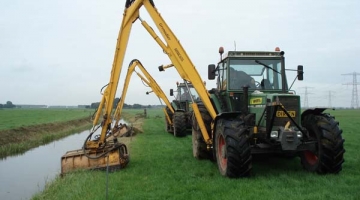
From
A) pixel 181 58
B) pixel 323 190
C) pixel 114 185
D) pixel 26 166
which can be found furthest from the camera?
pixel 26 166

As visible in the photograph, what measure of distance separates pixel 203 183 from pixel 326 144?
2.72 m

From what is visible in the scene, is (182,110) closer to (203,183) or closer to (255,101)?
(255,101)

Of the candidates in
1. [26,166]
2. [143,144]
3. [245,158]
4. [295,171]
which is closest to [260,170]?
[295,171]

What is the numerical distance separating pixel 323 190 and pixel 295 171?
1.90 meters

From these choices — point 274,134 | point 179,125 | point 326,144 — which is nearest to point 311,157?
point 326,144

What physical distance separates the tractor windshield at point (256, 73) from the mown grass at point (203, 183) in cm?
206

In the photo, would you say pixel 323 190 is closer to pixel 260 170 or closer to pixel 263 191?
pixel 263 191

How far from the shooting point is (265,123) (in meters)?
8.23

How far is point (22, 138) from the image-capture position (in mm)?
Result: 20578

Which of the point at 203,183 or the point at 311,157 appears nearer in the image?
the point at 203,183

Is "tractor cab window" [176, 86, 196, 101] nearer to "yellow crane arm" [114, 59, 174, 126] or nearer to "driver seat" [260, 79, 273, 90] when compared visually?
"yellow crane arm" [114, 59, 174, 126]

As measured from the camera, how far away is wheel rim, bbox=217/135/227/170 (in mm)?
8456

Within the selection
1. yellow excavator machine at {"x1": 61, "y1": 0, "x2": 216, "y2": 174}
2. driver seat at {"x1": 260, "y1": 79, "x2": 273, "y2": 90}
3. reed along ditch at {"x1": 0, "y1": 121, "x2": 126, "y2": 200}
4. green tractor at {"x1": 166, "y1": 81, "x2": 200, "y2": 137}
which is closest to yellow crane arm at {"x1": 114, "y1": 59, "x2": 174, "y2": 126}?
green tractor at {"x1": 166, "y1": 81, "x2": 200, "y2": 137}

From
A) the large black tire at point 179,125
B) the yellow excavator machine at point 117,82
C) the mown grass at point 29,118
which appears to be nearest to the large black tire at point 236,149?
the yellow excavator machine at point 117,82
